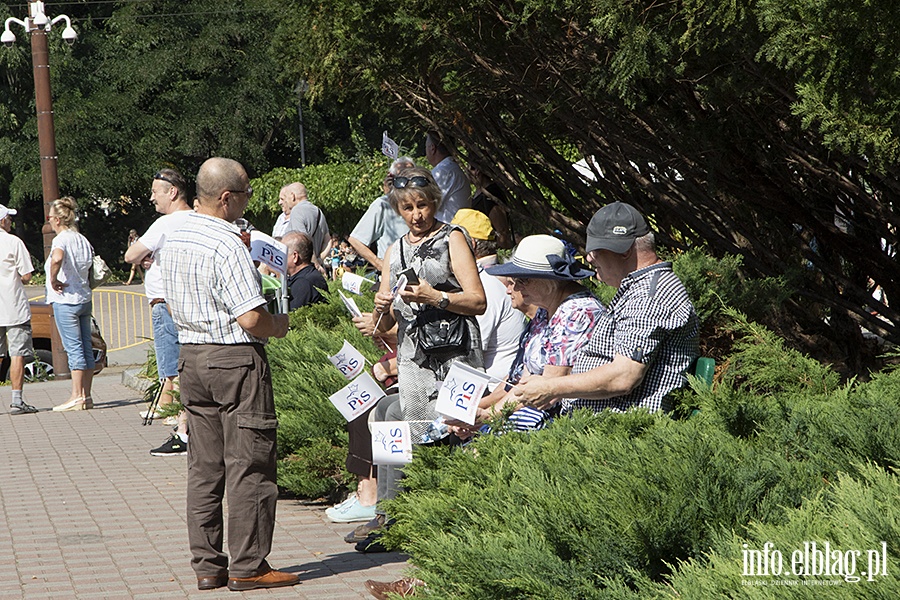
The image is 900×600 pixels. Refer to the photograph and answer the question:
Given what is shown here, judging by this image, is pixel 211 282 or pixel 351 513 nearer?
pixel 211 282

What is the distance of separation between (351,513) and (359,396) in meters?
0.98

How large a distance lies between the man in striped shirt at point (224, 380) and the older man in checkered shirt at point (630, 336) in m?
1.22

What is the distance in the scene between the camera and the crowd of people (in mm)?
4727

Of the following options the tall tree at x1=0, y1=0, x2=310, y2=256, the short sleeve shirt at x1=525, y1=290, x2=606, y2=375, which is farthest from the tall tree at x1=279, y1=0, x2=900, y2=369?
the tall tree at x1=0, y1=0, x2=310, y2=256

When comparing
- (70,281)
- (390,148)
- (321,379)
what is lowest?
(321,379)

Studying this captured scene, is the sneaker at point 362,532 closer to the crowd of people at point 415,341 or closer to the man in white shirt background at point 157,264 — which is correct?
the crowd of people at point 415,341

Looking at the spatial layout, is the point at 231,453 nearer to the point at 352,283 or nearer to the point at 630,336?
the point at 630,336

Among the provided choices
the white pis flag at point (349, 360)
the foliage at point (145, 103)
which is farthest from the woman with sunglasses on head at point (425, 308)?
the foliage at point (145, 103)

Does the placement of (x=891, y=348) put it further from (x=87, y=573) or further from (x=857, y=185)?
(x=87, y=573)

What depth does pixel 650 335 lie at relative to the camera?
4.58 meters

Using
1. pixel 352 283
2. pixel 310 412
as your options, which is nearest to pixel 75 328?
pixel 310 412

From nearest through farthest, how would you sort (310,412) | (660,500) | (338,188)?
(660,500), (310,412), (338,188)

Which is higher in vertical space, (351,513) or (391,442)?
(391,442)

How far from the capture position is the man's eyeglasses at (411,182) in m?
5.77
